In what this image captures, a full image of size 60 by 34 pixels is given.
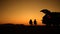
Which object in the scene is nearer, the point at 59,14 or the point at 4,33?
the point at 4,33

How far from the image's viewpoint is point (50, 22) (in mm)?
8344

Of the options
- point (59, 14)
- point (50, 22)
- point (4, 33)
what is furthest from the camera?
point (59, 14)

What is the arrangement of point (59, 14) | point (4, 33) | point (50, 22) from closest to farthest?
point (4, 33) → point (50, 22) → point (59, 14)

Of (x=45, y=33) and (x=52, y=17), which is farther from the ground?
(x=52, y=17)

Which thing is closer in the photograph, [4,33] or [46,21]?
[4,33]

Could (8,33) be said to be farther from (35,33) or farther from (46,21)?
(46,21)

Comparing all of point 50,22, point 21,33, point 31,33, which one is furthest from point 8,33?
point 50,22

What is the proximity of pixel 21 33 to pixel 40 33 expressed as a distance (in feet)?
2.56

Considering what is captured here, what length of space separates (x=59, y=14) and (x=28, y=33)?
4.27 meters

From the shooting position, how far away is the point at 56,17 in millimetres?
8820

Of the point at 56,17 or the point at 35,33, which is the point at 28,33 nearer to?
the point at 35,33

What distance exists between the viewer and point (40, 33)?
5.80m

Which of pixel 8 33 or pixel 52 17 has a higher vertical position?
pixel 52 17

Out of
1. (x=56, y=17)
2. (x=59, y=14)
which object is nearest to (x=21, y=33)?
(x=56, y=17)
